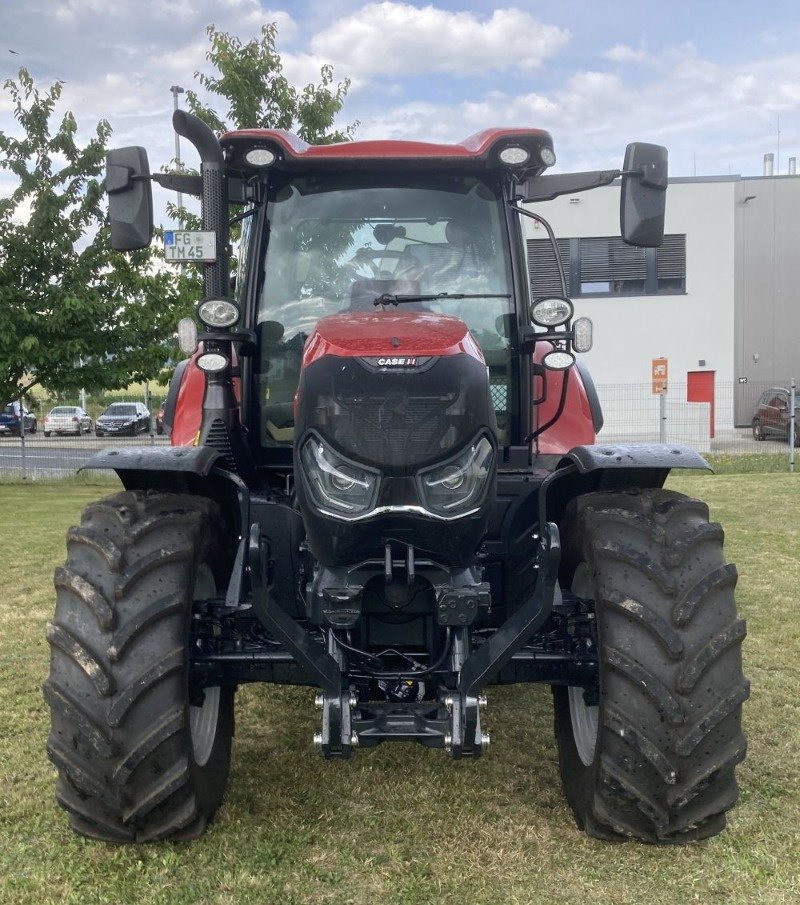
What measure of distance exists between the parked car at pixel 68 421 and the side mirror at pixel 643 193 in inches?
1202

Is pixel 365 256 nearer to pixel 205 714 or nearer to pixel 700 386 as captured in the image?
pixel 205 714

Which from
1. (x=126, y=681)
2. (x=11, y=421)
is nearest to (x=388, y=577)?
(x=126, y=681)

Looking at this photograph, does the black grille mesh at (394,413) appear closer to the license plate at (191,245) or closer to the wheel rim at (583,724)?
the license plate at (191,245)

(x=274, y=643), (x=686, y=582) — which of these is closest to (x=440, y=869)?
(x=274, y=643)

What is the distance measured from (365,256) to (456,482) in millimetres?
1443

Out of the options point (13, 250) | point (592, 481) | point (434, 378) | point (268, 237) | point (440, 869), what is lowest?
point (440, 869)

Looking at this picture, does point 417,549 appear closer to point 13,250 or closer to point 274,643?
point 274,643

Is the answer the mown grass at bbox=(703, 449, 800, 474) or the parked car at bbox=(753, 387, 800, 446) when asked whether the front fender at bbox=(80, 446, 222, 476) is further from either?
the parked car at bbox=(753, 387, 800, 446)

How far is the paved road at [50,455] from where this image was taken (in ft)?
62.9

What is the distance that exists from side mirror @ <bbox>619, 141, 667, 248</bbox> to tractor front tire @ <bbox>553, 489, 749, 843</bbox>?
1201mm

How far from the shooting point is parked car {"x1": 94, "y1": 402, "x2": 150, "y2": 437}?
30616 millimetres

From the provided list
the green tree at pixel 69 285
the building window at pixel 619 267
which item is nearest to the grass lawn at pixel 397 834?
the green tree at pixel 69 285

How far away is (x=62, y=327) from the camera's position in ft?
47.6

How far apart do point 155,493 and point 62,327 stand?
39.9ft
